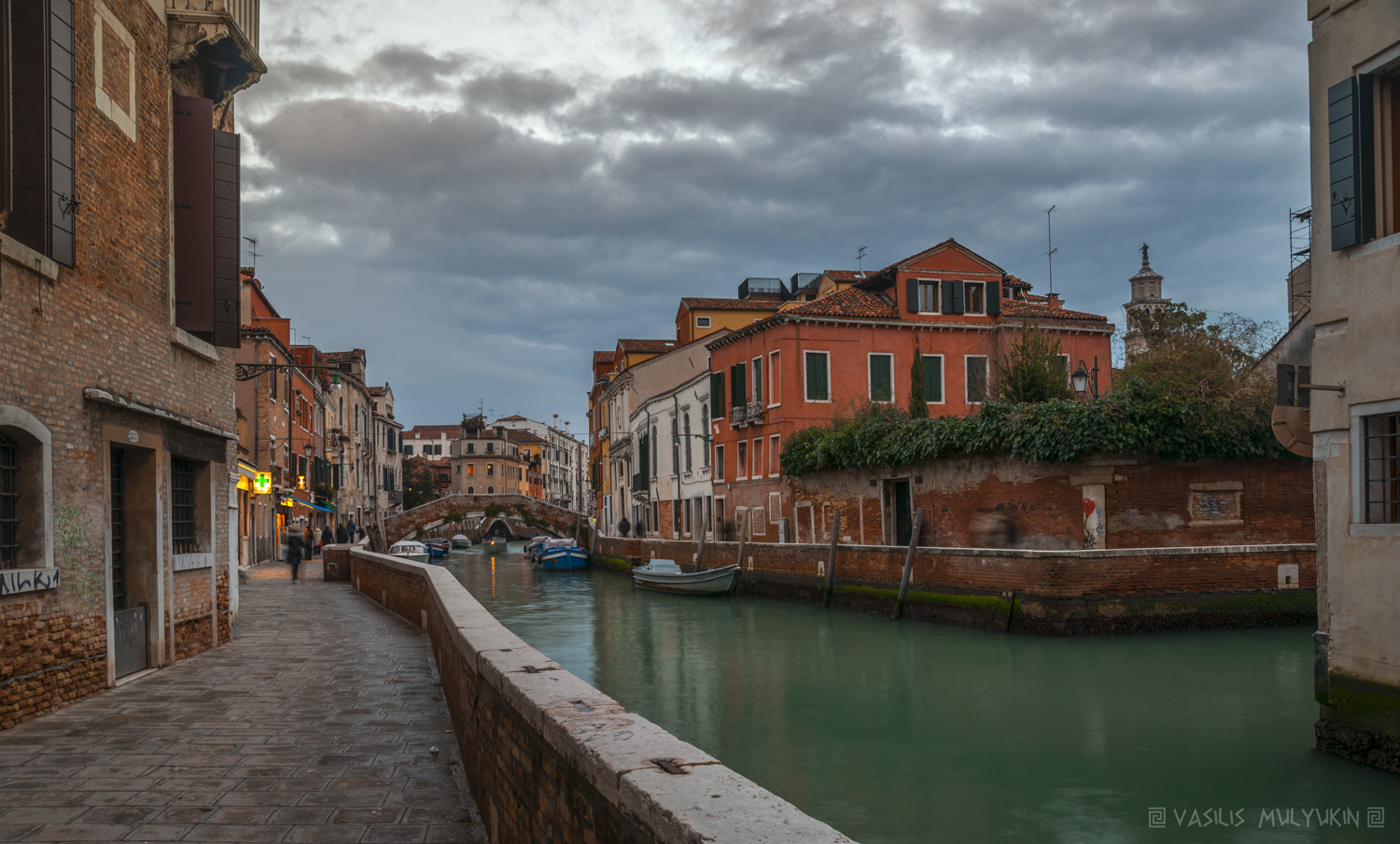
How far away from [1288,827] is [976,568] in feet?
33.8

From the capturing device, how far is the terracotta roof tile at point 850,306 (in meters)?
27.8

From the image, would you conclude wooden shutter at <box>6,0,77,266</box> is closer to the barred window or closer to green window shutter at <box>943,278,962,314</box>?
the barred window

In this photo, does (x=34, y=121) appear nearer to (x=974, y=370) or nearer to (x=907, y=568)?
(x=907, y=568)

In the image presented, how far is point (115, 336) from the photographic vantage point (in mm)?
8734

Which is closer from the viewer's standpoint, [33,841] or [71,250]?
[33,841]

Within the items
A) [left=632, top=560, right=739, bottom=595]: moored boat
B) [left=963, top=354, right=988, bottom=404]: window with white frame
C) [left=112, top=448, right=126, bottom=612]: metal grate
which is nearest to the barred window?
[left=112, top=448, right=126, bottom=612]: metal grate

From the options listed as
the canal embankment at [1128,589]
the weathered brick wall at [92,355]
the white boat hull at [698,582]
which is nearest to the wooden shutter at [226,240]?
the weathered brick wall at [92,355]

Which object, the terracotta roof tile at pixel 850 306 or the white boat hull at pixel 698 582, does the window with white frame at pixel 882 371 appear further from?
the white boat hull at pixel 698 582

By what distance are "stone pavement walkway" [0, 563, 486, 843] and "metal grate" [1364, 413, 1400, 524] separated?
242 inches

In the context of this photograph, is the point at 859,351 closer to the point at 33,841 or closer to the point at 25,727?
the point at 25,727

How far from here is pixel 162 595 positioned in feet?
32.3

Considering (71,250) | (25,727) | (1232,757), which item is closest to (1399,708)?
(1232,757)

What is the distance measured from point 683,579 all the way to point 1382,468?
67.8ft

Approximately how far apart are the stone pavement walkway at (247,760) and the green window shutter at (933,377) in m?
20.5
